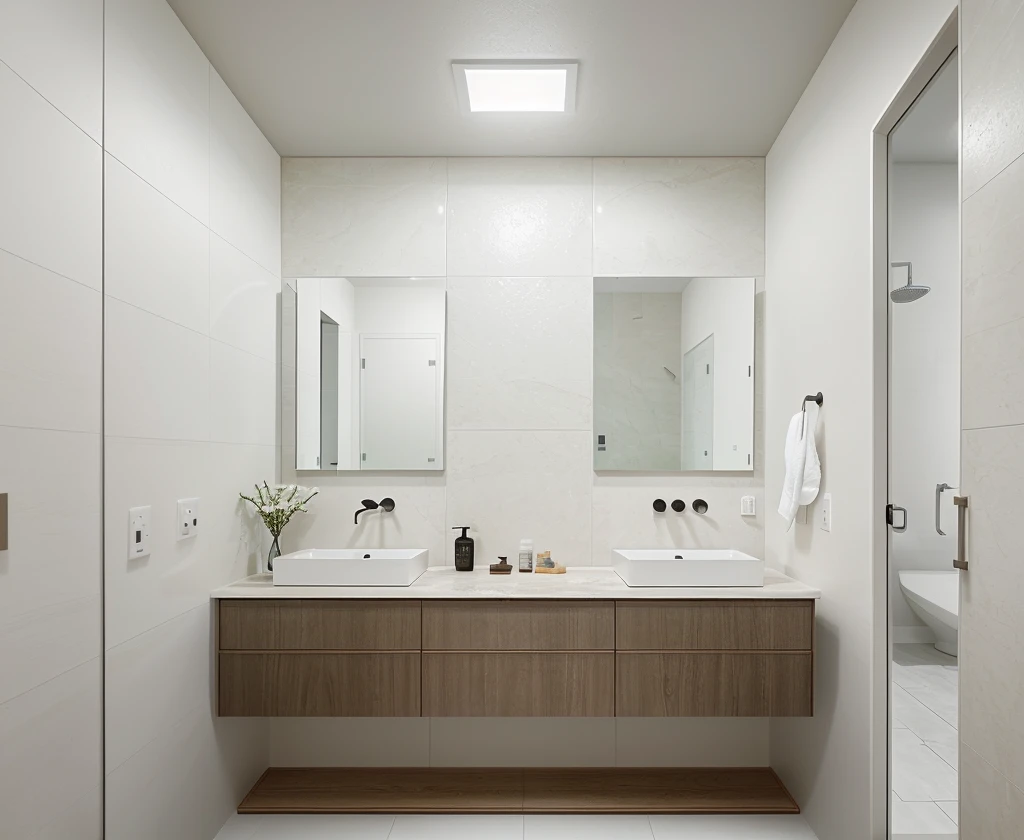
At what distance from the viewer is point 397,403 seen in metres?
3.04

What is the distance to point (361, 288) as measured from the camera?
120 inches

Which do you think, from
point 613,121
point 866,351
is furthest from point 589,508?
point 613,121

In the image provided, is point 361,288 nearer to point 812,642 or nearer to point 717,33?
point 717,33

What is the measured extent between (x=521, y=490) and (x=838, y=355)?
138 cm

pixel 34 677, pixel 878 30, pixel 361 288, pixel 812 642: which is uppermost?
pixel 878 30

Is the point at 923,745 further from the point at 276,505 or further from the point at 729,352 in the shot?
the point at 276,505

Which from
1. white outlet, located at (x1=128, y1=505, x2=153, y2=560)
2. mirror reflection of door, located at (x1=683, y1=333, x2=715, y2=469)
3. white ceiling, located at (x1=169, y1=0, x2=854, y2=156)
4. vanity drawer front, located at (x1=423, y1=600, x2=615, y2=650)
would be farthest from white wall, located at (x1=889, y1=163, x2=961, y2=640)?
white outlet, located at (x1=128, y1=505, x2=153, y2=560)

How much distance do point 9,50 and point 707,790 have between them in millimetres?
3133

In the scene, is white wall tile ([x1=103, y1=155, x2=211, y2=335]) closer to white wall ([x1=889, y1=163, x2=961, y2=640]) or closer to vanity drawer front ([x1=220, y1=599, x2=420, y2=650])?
vanity drawer front ([x1=220, y1=599, x2=420, y2=650])

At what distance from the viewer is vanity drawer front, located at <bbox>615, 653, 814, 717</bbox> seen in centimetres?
239

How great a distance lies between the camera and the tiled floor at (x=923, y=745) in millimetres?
1845

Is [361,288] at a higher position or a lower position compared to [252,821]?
higher

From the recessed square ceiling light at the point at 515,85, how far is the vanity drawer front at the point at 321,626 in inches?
72.4

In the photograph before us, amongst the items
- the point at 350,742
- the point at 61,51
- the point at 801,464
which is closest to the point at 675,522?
the point at 801,464
